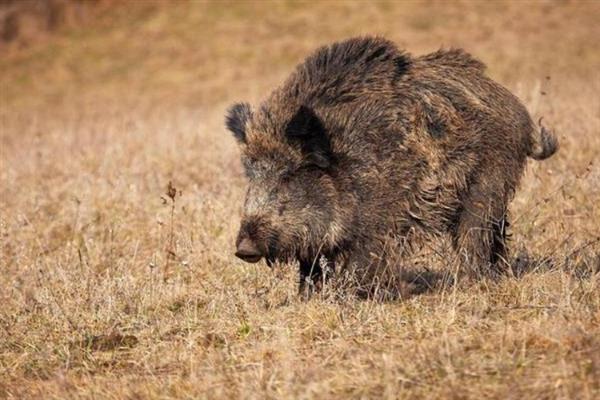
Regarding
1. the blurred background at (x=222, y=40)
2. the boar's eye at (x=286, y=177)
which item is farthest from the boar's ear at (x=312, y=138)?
the blurred background at (x=222, y=40)

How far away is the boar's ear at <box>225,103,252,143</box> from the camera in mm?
6113

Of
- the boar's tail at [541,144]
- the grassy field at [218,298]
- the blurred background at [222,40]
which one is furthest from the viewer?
the blurred background at [222,40]

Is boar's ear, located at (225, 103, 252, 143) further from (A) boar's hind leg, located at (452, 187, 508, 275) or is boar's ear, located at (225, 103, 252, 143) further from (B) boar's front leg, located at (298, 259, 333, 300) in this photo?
(A) boar's hind leg, located at (452, 187, 508, 275)

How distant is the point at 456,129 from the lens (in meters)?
6.10

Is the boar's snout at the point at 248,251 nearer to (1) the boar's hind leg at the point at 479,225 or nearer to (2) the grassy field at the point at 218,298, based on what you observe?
(2) the grassy field at the point at 218,298

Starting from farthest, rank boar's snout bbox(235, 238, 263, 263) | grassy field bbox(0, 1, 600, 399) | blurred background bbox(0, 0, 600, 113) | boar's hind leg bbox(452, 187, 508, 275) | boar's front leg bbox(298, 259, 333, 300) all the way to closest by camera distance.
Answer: blurred background bbox(0, 0, 600, 113), boar's hind leg bbox(452, 187, 508, 275), boar's front leg bbox(298, 259, 333, 300), boar's snout bbox(235, 238, 263, 263), grassy field bbox(0, 1, 600, 399)

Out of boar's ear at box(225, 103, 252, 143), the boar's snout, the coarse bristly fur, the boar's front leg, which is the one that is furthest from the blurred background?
the boar's snout

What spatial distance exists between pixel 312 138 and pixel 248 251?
0.89 m

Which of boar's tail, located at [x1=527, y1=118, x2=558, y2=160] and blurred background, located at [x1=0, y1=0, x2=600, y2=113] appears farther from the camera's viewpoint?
blurred background, located at [x1=0, y1=0, x2=600, y2=113]

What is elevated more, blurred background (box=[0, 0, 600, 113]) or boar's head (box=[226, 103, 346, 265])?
boar's head (box=[226, 103, 346, 265])

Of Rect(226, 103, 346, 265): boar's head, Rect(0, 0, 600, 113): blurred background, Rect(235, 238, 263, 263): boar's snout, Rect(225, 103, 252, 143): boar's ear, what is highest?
Rect(225, 103, 252, 143): boar's ear

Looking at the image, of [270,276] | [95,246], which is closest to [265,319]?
[270,276]

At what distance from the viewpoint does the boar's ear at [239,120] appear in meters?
6.11

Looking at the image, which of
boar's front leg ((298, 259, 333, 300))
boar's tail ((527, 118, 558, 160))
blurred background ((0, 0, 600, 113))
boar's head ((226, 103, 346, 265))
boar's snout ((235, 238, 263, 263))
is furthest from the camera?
blurred background ((0, 0, 600, 113))
